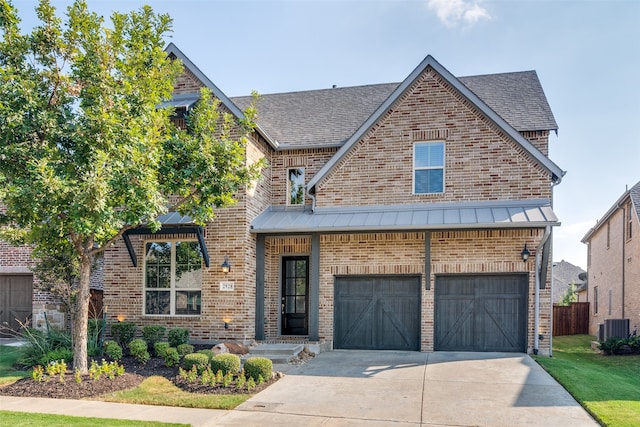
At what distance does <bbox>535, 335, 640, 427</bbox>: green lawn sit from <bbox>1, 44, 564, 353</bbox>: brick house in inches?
81.5

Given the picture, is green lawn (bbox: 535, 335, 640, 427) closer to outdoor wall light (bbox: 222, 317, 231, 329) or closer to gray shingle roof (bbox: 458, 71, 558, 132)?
gray shingle roof (bbox: 458, 71, 558, 132)

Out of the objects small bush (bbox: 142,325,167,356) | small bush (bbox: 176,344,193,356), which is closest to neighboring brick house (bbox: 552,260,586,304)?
small bush (bbox: 142,325,167,356)

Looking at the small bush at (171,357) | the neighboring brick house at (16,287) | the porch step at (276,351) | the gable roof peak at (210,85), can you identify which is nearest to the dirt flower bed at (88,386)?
the small bush at (171,357)

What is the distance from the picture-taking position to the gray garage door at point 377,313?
13914 mm

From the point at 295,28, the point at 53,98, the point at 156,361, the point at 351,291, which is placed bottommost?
the point at 156,361

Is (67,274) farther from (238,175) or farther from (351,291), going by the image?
(351,291)

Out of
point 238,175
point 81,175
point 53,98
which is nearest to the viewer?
point 81,175

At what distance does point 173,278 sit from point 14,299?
684 cm

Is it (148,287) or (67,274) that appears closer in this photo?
(67,274)

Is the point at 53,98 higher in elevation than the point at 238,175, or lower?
higher

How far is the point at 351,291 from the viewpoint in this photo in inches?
566

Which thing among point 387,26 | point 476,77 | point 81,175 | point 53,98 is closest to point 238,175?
point 81,175

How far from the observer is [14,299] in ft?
56.7

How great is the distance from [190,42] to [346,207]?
20.7 ft
